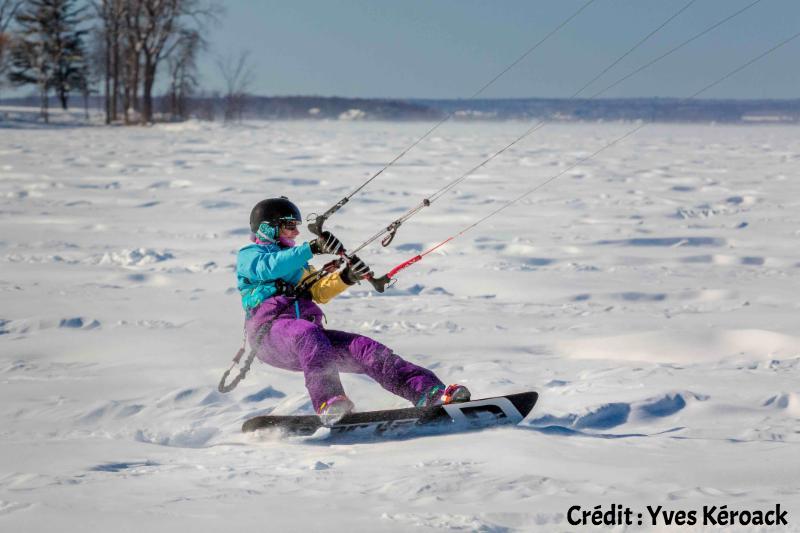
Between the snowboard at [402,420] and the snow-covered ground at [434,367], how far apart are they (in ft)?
0.25

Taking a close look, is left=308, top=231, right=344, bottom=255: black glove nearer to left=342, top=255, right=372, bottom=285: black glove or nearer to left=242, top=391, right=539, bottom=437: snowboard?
left=342, top=255, right=372, bottom=285: black glove

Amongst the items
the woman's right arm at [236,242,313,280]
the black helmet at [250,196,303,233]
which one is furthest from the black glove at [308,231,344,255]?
the black helmet at [250,196,303,233]

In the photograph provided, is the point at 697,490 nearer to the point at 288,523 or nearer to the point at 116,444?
the point at 288,523

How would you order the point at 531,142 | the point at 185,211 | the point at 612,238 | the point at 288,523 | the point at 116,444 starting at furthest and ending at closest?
the point at 531,142
the point at 185,211
the point at 612,238
the point at 116,444
the point at 288,523

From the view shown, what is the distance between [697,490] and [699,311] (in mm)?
3916

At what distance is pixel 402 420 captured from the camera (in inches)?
169

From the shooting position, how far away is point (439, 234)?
1171 cm

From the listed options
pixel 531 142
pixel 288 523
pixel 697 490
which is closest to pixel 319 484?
pixel 288 523

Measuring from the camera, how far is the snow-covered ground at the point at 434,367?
3.37 m

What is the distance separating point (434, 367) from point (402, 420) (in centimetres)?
127

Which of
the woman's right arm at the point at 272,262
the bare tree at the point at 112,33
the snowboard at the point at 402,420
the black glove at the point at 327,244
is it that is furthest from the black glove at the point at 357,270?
the bare tree at the point at 112,33

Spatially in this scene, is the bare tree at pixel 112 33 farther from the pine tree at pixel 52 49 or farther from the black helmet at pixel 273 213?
the black helmet at pixel 273 213

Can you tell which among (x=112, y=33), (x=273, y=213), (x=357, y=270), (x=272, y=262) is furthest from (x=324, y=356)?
(x=112, y=33)

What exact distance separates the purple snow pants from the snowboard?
0.14 meters
